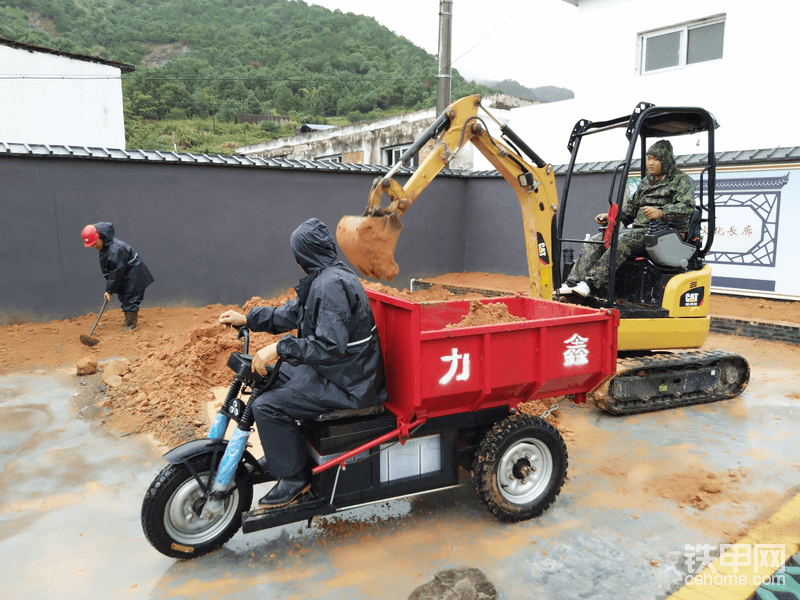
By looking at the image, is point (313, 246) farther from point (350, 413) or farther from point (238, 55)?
point (238, 55)

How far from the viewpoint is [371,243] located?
13.9 feet

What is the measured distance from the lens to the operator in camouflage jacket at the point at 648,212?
19.0 feet

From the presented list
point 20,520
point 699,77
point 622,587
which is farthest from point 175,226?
point 699,77

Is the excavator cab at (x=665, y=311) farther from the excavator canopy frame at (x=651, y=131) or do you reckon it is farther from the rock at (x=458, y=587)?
the rock at (x=458, y=587)

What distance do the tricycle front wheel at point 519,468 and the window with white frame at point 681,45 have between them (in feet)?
40.8

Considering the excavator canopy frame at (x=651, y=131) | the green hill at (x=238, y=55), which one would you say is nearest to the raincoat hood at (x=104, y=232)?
the excavator canopy frame at (x=651, y=131)

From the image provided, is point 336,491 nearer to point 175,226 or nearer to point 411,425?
point 411,425

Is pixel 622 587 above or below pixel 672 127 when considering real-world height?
below

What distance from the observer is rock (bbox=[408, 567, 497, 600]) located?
9.82ft

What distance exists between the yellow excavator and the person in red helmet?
217 inches

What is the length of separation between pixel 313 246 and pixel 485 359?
1.26m

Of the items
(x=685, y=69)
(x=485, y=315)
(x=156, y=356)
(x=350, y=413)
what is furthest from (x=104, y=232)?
(x=685, y=69)

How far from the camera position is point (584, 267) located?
623 centimetres

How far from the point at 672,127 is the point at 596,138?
8294 mm
